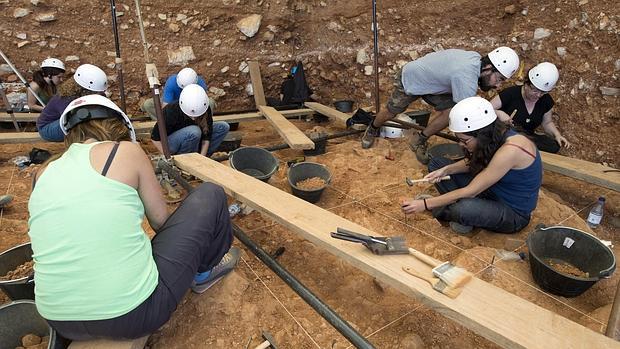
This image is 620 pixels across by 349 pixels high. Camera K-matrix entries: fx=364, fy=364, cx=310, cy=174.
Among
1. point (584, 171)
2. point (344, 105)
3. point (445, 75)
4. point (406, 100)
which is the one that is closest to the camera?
point (584, 171)

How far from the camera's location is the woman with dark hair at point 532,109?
3.44 m

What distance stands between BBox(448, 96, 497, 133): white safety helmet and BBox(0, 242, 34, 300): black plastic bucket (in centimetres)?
263

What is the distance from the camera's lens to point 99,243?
127 cm

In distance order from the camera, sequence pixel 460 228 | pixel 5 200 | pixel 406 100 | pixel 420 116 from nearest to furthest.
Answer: pixel 460 228, pixel 5 200, pixel 406 100, pixel 420 116

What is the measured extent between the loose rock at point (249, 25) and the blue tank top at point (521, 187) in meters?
4.89

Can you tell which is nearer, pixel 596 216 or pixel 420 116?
pixel 596 216

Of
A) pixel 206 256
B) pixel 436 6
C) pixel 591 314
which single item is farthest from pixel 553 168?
pixel 206 256

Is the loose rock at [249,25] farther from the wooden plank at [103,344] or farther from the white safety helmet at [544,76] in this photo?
the wooden plank at [103,344]

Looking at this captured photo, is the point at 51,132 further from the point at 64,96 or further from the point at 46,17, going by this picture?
the point at 46,17

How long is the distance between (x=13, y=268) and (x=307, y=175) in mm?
2218

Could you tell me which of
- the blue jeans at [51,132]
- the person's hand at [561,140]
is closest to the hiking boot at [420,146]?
the person's hand at [561,140]

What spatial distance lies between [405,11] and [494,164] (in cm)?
387

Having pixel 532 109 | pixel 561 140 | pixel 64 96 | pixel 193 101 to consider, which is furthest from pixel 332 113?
pixel 64 96

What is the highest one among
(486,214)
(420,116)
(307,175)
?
(420,116)
